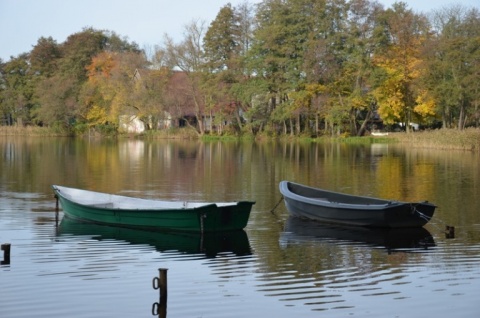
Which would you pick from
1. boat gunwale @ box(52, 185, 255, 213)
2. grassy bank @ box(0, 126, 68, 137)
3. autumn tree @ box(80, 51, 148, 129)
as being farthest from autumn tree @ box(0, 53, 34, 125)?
boat gunwale @ box(52, 185, 255, 213)

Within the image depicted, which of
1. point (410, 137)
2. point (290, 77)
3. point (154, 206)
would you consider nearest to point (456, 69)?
point (410, 137)

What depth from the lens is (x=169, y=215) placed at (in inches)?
727

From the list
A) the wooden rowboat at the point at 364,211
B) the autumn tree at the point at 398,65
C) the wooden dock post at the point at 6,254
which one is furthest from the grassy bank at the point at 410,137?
the wooden dock post at the point at 6,254

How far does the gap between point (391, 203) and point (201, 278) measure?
25.1 feet

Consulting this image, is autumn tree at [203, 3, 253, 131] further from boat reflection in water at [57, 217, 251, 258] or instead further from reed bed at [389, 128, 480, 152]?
boat reflection in water at [57, 217, 251, 258]

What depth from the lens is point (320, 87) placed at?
69.2 meters

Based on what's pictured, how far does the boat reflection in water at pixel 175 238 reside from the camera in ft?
55.2

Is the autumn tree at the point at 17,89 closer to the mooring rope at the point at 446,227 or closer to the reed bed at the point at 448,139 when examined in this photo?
the reed bed at the point at 448,139

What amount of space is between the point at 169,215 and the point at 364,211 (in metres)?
5.32

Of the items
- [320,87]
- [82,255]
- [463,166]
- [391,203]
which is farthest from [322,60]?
[82,255]

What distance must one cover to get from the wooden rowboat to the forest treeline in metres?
41.4

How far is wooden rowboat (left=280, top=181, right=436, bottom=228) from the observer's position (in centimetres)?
1928

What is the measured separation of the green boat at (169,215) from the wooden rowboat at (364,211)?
2.81 meters

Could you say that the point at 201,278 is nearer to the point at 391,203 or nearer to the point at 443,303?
the point at 443,303
